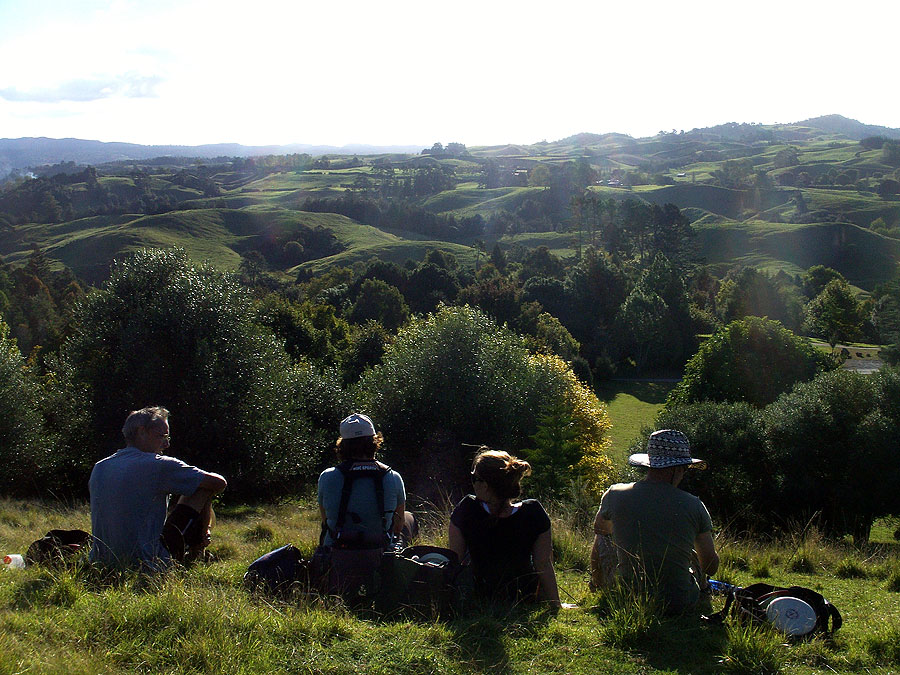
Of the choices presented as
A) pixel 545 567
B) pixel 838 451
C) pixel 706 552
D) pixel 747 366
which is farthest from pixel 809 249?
pixel 545 567

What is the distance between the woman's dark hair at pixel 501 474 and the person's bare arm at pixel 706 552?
1391mm

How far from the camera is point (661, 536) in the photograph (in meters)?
4.62

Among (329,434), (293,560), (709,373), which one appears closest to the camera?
(293,560)

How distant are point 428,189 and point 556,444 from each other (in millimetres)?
169236

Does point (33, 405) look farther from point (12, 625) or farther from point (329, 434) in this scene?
point (12, 625)

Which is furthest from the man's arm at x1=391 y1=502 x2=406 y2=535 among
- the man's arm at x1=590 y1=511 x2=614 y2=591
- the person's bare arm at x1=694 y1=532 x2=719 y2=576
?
the person's bare arm at x1=694 y1=532 x2=719 y2=576

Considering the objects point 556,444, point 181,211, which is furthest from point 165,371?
point 181,211

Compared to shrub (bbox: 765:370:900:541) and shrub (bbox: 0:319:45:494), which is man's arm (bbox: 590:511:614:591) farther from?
shrub (bbox: 765:370:900:541)

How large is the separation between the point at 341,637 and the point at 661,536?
7.58ft

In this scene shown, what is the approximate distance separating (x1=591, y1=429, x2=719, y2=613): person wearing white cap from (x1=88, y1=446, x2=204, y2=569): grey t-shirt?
10.8ft

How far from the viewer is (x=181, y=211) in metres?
131

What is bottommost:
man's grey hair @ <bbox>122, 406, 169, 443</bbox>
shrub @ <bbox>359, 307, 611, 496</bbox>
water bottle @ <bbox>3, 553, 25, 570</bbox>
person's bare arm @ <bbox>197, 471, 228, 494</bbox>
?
shrub @ <bbox>359, 307, 611, 496</bbox>

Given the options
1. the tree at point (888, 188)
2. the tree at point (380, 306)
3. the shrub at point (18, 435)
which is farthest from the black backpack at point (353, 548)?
the tree at point (888, 188)

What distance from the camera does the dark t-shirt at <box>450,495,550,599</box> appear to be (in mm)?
4719
